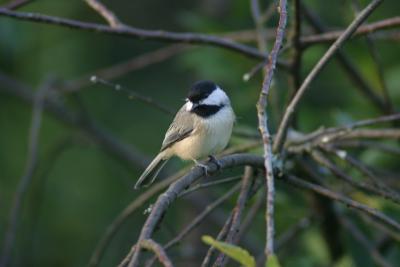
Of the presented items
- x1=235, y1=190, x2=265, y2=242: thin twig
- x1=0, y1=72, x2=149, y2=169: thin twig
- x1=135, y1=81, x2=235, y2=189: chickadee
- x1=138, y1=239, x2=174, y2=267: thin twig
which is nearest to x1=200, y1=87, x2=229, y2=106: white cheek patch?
x1=135, y1=81, x2=235, y2=189: chickadee

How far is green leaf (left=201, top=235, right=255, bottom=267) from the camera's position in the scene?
59.2 inches

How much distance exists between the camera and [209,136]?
11.5ft

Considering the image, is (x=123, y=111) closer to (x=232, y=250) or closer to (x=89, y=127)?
(x=89, y=127)

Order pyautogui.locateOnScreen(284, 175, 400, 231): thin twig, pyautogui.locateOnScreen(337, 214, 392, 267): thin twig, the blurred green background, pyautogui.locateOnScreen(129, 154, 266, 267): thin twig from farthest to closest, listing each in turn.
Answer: the blurred green background → pyautogui.locateOnScreen(337, 214, 392, 267): thin twig → pyautogui.locateOnScreen(284, 175, 400, 231): thin twig → pyautogui.locateOnScreen(129, 154, 266, 267): thin twig

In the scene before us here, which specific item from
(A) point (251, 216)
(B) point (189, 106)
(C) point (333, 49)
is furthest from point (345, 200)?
(B) point (189, 106)

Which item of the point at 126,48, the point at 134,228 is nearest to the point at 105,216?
the point at 134,228

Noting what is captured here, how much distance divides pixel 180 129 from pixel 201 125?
144 mm

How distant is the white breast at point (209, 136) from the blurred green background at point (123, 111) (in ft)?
1.28

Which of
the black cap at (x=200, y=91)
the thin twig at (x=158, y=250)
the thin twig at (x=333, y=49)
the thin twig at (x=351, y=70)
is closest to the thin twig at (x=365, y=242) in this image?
the thin twig at (x=351, y=70)

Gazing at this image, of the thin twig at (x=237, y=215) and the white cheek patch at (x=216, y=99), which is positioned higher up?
the white cheek patch at (x=216, y=99)

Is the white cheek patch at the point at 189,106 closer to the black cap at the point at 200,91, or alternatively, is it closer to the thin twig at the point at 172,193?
the black cap at the point at 200,91

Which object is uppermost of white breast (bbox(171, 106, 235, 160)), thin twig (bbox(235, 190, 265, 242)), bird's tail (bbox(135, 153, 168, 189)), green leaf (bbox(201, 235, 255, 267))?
white breast (bbox(171, 106, 235, 160))

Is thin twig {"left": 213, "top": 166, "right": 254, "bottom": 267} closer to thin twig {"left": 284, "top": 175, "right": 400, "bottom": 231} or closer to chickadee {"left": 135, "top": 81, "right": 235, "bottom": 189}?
thin twig {"left": 284, "top": 175, "right": 400, "bottom": 231}

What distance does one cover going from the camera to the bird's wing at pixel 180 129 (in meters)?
3.62
